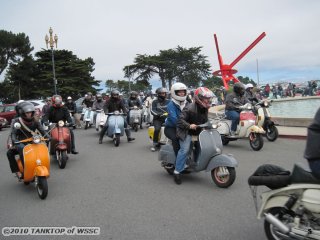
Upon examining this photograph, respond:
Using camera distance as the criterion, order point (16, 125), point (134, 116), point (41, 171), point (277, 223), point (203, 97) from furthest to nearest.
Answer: point (134, 116) < point (16, 125) < point (203, 97) < point (41, 171) < point (277, 223)

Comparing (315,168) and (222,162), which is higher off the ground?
(315,168)

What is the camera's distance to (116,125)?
11.5 metres

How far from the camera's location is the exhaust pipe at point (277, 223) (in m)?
3.22

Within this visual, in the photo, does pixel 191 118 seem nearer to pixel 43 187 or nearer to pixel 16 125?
pixel 43 187

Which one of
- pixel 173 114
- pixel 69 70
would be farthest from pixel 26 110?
pixel 69 70

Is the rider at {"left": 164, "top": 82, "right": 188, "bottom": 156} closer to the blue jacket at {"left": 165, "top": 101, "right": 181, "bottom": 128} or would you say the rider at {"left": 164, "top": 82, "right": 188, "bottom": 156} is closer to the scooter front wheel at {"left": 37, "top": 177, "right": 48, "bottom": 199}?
the blue jacket at {"left": 165, "top": 101, "right": 181, "bottom": 128}

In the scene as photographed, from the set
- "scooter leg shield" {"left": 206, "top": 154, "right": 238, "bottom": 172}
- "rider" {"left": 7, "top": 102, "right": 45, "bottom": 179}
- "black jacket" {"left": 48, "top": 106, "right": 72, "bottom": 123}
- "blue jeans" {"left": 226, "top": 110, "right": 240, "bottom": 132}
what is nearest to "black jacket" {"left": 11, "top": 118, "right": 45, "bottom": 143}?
"rider" {"left": 7, "top": 102, "right": 45, "bottom": 179}

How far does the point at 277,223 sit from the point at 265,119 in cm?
750

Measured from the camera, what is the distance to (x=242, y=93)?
10320mm

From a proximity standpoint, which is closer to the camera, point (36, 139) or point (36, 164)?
point (36, 164)

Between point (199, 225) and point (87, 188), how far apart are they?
2.75 meters

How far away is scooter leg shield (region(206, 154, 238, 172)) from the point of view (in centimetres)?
577

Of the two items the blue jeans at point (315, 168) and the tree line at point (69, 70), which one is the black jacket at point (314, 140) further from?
the tree line at point (69, 70)

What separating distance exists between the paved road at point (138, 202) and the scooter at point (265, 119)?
1.78m
